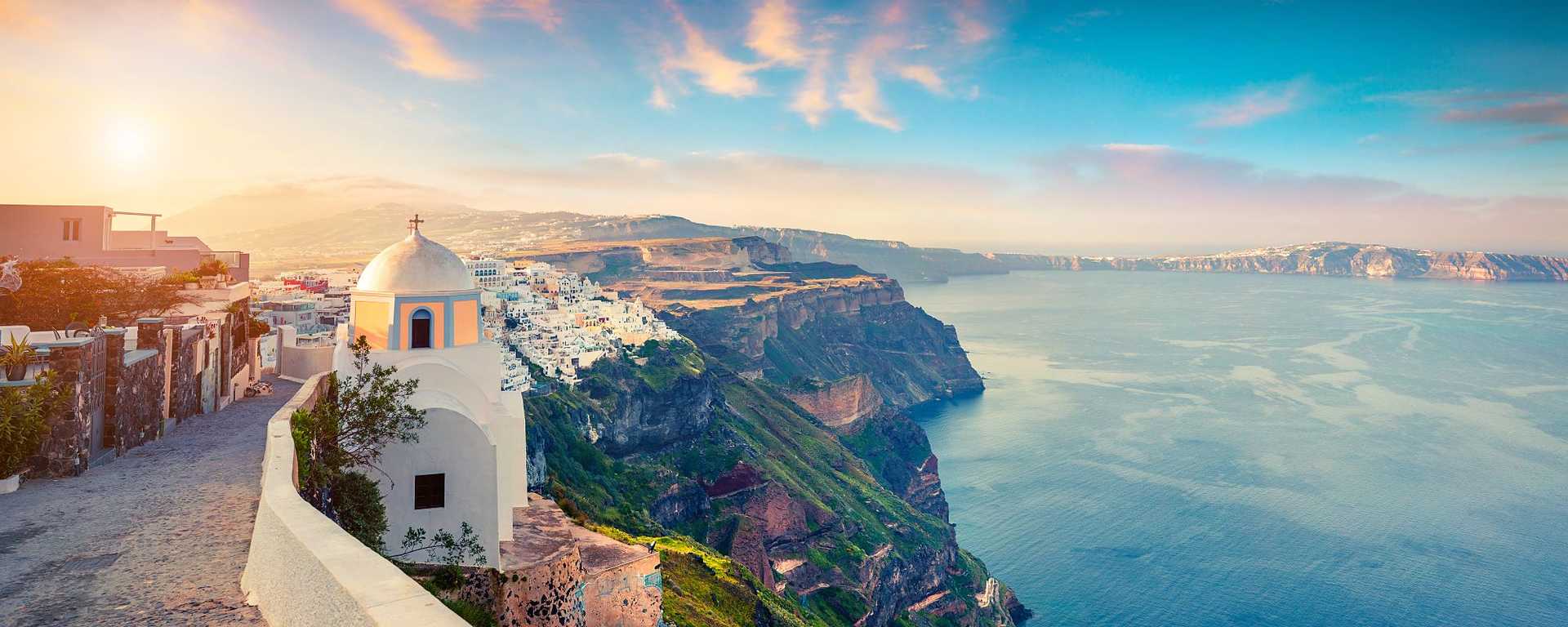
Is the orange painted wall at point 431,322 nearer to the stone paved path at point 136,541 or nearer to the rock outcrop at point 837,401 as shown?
the stone paved path at point 136,541

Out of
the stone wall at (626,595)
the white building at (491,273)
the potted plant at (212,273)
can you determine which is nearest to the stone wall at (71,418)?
the stone wall at (626,595)

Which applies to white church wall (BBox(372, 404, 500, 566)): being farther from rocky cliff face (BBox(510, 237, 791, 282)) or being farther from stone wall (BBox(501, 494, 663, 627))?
rocky cliff face (BBox(510, 237, 791, 282))

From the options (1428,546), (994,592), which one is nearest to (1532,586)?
(1428,546)

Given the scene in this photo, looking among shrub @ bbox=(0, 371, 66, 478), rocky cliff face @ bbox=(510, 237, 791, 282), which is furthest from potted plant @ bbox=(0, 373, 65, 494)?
rocky cliff face @ bbox=(510, 237, 791, 282)

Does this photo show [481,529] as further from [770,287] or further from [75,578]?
[770,287]

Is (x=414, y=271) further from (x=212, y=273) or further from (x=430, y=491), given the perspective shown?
(x=212, y=273)
